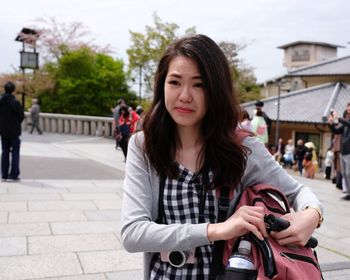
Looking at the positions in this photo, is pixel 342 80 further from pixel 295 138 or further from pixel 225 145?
pixel 225 145

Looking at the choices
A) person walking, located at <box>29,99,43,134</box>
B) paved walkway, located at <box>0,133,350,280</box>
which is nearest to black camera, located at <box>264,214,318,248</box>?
paved walkway, located at <box>0,133,350,280</box>

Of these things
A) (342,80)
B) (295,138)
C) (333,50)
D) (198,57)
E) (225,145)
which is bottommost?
(295,138)

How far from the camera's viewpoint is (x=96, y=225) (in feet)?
15.8

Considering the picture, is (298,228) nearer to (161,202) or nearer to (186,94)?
(161,202)

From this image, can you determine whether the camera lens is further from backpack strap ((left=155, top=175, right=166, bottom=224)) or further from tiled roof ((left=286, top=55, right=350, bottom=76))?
tiled roof ((left=286, top=55, right=350, bottom=76))

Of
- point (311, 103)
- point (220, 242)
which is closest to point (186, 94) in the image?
Result: point (220, 242)

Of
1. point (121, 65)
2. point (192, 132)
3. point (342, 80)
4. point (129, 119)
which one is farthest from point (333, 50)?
point (192, 132)

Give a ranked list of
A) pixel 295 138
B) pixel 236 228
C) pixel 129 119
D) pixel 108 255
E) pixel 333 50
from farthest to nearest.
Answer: pixel 333 50, pixel 295 138, pixel 129 119, pixel 108 255, pixel 236 228

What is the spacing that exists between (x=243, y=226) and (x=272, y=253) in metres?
0.11

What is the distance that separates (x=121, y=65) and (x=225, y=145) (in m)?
22.6

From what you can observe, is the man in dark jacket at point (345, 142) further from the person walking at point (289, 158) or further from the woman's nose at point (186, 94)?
the person walking at point (289, 158)

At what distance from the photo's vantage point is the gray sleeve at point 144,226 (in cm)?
128

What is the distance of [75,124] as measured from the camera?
60.2 feet

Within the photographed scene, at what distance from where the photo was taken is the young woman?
1.34m
